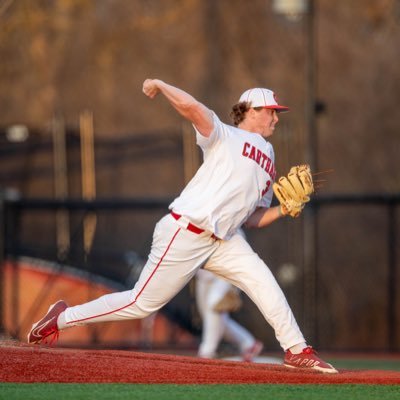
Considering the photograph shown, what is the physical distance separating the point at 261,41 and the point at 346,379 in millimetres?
17766

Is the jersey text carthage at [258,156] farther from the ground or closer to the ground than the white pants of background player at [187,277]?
farther from the ground

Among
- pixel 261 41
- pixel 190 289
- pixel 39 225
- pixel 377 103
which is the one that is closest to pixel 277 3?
pixel 190 289

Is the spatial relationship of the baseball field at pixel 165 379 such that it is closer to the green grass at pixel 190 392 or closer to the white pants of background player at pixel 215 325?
the green grass at pixel 190 392

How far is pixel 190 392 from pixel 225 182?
1495 mm

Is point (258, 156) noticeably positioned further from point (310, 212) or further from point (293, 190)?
point (310, 212)

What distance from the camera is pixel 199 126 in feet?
25.0

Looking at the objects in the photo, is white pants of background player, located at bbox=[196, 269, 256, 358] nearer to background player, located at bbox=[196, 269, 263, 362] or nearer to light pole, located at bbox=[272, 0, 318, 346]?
background player, located at bbox=[196, 269, 263, 362]

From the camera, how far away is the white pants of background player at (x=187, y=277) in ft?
25.6

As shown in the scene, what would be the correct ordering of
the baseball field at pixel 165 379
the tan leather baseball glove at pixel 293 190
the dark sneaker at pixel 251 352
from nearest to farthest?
the baseball field at pixel 165 379
the tan leather baseball glove at pixel 293 190
the dark sneaker at pixel 251 352

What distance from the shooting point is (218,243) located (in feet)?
26.1

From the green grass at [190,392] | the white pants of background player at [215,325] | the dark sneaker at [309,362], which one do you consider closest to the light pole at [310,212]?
the white pants of background player at [215,325]

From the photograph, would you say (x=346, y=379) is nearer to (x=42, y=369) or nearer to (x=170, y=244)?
(x=170, y=244)

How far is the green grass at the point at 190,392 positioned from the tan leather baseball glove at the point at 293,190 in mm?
1324

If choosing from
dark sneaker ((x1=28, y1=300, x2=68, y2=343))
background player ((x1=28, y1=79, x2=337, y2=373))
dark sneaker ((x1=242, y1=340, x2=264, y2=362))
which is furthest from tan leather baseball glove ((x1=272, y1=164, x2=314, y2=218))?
dark sneaker ((x1=242, y1=340, x2=264, y2=362))
